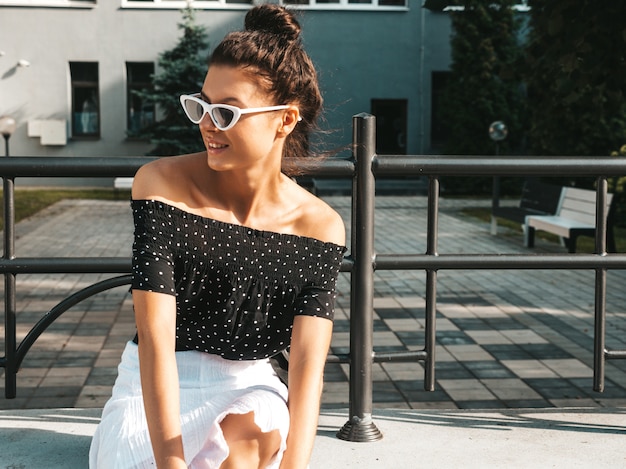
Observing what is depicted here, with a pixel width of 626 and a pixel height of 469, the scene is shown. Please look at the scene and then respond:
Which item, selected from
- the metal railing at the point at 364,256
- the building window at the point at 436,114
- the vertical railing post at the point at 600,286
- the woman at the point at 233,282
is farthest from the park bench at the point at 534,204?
the building window at the point at 436,114

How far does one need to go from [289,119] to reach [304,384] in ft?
2.17

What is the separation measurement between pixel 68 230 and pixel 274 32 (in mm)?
12905

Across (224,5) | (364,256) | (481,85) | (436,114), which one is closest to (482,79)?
(481,85)

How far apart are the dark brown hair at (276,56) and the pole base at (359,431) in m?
1.33

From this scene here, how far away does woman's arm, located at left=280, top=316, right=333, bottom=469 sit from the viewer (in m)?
2.26

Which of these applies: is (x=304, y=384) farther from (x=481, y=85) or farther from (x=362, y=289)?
(x=481, y=85)

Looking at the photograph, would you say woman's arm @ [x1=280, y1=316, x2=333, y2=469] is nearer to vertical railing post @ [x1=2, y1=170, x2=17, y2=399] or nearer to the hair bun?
the hair bun

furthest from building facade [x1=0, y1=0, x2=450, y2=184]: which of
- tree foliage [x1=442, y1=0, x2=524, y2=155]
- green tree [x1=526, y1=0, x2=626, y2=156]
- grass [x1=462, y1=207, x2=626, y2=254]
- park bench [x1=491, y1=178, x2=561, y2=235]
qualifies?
green tree [x1=526, y1=0, x2=626, y2=156]

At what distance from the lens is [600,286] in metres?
3.50

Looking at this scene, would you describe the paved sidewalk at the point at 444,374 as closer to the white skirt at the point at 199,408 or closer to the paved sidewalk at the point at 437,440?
the paved sidewalk at the point at 437,440

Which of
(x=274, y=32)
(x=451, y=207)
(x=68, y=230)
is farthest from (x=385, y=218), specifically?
(x=274, y=32)

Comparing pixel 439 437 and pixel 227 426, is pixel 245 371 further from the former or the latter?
pixel 439 437

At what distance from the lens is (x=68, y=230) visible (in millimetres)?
14648

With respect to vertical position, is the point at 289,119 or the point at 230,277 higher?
the point at 289,119
